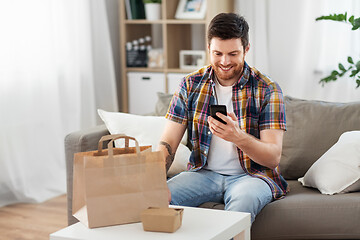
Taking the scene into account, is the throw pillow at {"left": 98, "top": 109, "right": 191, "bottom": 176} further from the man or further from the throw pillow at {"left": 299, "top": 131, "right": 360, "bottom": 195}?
the throw pillow at {"left": 299, "top": 131, "right": 360, "bottom": 195}

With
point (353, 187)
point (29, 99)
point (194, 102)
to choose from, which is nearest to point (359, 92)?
point (353, 187)

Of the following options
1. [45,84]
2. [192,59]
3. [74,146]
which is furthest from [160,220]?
[192,59]

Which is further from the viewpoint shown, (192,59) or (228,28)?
(192,59)

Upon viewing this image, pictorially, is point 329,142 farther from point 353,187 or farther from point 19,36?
point 19,36

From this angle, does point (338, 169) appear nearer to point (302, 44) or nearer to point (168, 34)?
point (302, 44)

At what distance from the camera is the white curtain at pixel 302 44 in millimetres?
3904

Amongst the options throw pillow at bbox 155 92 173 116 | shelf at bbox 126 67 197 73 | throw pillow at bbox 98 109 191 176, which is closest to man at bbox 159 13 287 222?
throw pillow at bbox 98 109 191 176

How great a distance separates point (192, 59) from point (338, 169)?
2062mm

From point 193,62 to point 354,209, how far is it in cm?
221

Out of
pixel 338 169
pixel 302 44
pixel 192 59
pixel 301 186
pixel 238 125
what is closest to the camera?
pixel 238 125

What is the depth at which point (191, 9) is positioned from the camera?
4148 millimetres

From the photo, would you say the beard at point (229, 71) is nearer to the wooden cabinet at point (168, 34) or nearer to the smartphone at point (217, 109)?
the smartphone at point (217, 109)

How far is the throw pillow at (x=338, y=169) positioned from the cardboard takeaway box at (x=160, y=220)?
0.92 m

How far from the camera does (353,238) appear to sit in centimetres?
234
